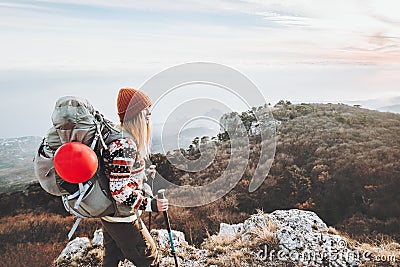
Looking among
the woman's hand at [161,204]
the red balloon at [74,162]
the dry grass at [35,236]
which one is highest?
the red balloon at [74,162]

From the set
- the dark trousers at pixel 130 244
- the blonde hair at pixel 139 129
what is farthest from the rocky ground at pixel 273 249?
the blonde hair at pixel 139 129

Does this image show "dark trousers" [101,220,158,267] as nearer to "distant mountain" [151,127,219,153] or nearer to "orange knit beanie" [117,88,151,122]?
"distant mountain" [151,127,219,153]

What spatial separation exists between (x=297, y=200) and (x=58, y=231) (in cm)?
600

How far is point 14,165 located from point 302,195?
1544cm

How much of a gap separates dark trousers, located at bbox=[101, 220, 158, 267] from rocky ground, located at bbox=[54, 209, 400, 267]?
194 cm

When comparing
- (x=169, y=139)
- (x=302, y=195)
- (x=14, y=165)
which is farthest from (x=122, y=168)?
(x=14, y=165)

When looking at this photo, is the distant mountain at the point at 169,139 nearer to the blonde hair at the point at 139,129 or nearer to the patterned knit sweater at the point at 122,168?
the blonde hair at the point at 139,129

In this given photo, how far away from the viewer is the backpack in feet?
10.3

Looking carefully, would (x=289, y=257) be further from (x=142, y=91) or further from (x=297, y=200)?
(x=297, y=200)

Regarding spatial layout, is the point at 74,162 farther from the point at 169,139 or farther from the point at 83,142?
the point at 169,139

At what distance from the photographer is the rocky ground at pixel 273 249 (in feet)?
18.6

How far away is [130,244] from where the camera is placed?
150 inches

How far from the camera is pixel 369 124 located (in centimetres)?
1823

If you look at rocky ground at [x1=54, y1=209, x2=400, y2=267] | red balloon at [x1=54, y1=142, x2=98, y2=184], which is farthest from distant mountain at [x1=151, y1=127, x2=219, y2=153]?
rocky ground at [x1=54, y1=209, x2=400, y2=267]
